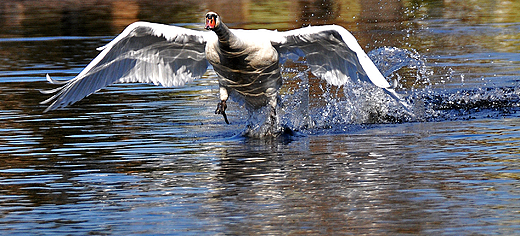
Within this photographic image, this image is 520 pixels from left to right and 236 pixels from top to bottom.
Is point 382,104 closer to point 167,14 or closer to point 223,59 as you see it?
point 223,59

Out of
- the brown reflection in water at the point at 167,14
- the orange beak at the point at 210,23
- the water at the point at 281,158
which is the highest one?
the orange beak at the point at 210,23

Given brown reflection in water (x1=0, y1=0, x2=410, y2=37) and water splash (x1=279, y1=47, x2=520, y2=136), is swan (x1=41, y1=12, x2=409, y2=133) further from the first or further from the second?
brown reflection in water (x1=0, y1=0, x2=410, y2=37)

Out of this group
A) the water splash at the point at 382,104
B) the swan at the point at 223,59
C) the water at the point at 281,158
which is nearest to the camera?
the water at the point at 281,158

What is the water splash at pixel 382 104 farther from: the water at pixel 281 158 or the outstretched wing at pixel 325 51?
the outstretched wing at pixel 325 51

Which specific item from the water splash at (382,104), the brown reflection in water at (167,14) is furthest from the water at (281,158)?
the brown reflection in water at (167,14)

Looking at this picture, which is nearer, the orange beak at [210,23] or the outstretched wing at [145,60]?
the orange beak at [210,23]

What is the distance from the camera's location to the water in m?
7.38

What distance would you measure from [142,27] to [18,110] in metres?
3.87

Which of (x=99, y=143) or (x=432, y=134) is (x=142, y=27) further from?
(x=432, y=134)

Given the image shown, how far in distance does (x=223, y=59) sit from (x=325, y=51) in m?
1.42

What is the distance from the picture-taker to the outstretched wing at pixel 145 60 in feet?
36.1

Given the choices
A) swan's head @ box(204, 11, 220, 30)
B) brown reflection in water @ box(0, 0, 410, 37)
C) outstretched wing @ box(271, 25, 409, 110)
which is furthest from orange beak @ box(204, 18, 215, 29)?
brown reflection in water @ box(0, 0, 410, 37)

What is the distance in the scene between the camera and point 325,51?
11.4 meters

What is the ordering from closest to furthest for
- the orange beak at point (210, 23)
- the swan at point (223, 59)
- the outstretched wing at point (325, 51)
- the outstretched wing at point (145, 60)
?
the orange beak at point (210, 23), the swan at point (223, 59), the outstretched wing at point (325, 51), the outstretched wing at point (145, 60)
